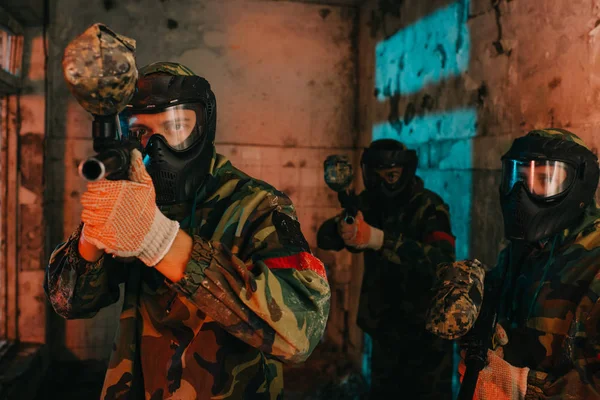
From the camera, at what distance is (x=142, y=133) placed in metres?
1.46

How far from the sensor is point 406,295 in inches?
124

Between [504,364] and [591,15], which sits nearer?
[504,364]

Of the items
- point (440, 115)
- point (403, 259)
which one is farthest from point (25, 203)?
point (440, 115)

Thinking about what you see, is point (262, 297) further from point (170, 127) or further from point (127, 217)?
point (170, 127)

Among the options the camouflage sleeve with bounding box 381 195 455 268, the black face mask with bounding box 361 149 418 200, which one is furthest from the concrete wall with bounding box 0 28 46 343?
the camouflage sleeve with bounding box 381 195 455 268

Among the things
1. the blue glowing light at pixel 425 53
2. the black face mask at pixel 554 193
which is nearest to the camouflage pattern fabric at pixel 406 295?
the blue glowing light at pixel 425 53

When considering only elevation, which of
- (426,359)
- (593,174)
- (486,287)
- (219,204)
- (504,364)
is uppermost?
(593,174)

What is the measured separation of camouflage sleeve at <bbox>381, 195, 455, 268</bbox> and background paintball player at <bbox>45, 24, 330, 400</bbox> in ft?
5.11

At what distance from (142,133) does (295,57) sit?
352cm

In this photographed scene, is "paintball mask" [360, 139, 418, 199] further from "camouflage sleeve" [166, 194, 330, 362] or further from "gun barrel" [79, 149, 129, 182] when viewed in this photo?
"gun barrel" [79, 149, 129, 182]

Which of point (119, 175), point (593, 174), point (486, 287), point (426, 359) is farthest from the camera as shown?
point (426, 359)

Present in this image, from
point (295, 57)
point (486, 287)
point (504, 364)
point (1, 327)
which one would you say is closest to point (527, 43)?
point (486, 287)

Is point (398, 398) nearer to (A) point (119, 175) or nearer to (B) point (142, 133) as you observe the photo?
(B) point (142, 133)

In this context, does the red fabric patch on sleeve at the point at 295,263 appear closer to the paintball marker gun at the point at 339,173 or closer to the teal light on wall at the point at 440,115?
the paintball marker gun at the point at 339,173
